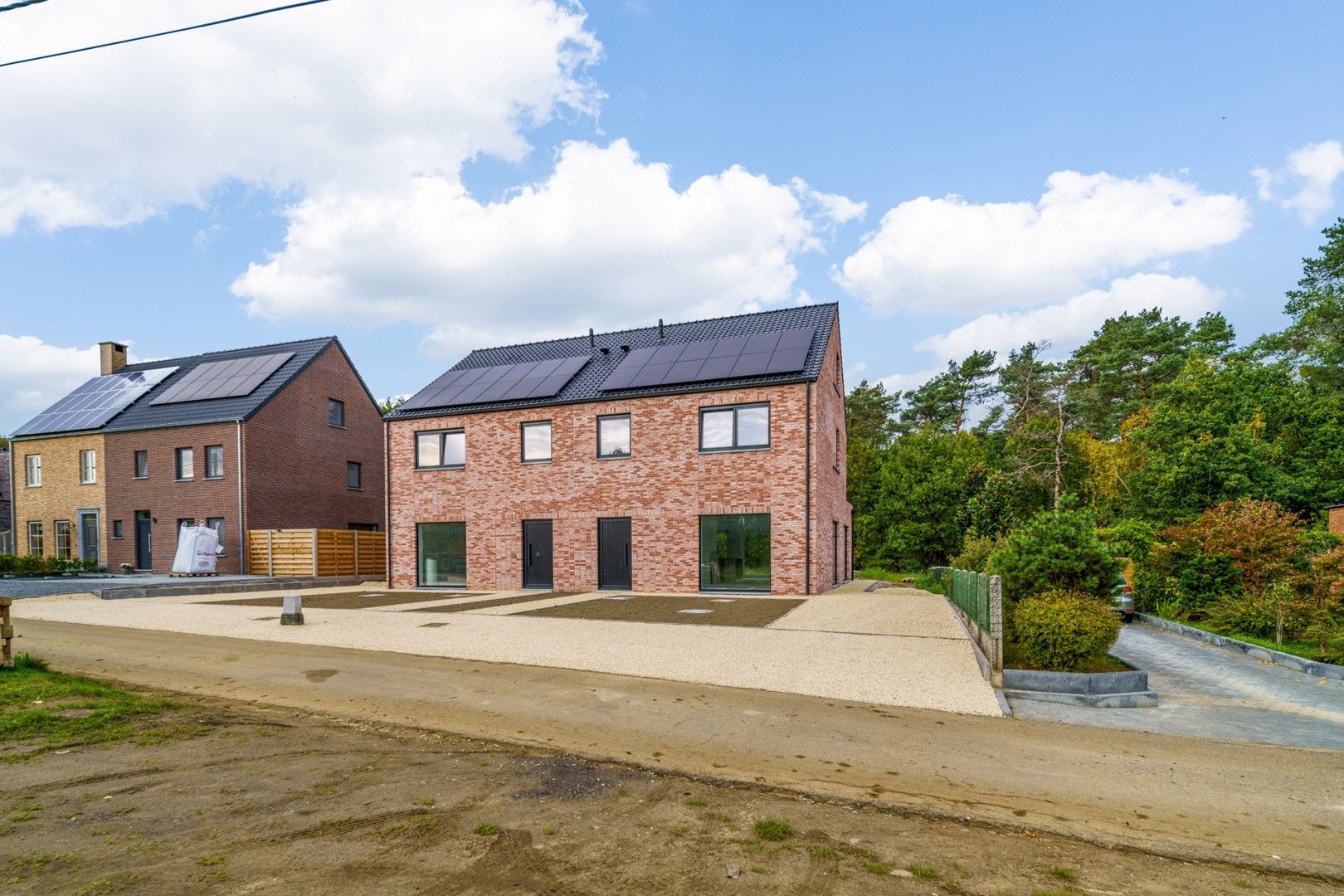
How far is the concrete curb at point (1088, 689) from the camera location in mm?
7203

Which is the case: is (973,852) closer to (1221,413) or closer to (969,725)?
(969,725)

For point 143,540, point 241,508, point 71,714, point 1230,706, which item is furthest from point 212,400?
point 1230,706

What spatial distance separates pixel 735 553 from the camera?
59.9 feet

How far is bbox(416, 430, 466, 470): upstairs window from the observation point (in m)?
Result: 21.6

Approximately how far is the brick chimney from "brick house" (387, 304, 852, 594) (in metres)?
20.3

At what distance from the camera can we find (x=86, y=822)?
3938 millimetres

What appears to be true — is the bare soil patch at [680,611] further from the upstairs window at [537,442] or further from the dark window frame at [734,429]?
the upstairs window at [537,442]

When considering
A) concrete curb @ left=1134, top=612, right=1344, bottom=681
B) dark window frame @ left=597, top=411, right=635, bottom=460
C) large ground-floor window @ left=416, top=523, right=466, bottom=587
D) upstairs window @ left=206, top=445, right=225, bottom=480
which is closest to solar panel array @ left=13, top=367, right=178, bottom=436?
upstairs window @ left=206, top=445, right=225, bottom=480

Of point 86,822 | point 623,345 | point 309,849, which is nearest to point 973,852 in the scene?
point 309,849

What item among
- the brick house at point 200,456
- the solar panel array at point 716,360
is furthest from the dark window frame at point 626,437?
the brick house at point 200,456

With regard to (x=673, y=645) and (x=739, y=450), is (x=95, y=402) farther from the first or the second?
(x=673, y=645)

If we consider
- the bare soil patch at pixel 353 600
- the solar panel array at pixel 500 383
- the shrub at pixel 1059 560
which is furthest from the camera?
the solar panel array at pixel 500 383

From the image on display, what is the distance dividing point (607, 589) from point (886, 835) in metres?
16.0

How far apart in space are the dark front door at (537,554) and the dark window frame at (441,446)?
297cm
